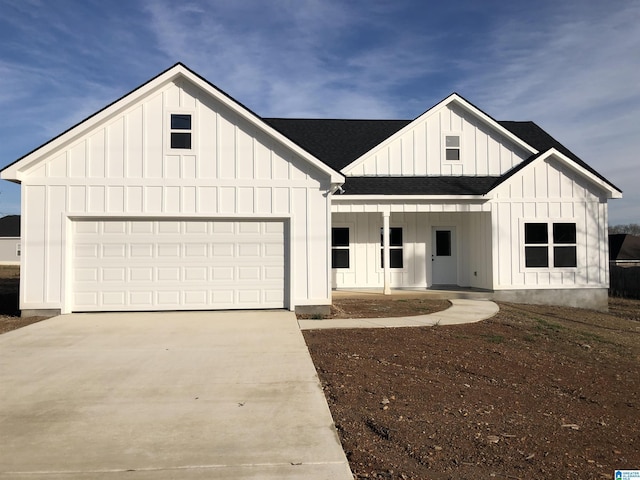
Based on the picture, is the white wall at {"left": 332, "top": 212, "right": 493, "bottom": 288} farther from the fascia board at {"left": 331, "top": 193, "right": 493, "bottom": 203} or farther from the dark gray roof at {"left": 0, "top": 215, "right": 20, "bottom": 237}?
the dark gray roof at {"left": 0, "top": 215, "right": 20, "bottom": 237}

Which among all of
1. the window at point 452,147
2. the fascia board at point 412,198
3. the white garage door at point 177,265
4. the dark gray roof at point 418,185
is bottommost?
the white garage door at point 177,265

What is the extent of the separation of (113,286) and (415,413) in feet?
29.2

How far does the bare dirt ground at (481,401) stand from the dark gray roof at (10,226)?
5621 cm

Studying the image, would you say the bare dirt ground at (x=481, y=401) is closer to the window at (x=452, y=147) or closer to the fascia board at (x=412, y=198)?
the fascia board at (x=412, y=198)

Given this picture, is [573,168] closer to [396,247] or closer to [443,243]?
[443,243]

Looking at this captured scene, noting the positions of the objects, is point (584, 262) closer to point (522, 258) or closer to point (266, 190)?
point (522, 258)

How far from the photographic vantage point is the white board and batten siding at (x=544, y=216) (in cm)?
1530

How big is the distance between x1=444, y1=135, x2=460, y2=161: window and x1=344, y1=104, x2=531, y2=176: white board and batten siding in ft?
0.40

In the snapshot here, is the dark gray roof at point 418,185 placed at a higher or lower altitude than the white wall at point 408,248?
higher

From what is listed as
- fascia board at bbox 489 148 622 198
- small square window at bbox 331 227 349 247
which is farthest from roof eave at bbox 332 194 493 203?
small square window at bbox 331 227 349 247

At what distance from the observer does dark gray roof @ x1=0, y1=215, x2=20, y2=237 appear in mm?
54088

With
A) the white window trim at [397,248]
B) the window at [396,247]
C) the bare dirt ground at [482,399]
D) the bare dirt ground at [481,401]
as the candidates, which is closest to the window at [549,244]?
the white window trim at [397,248]

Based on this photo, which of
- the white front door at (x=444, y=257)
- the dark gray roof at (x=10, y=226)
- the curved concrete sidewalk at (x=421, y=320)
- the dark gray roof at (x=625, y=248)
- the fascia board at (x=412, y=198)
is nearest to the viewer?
the curved concrete sidewalk at (x=421, y=320)

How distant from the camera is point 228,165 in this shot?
1201cm
